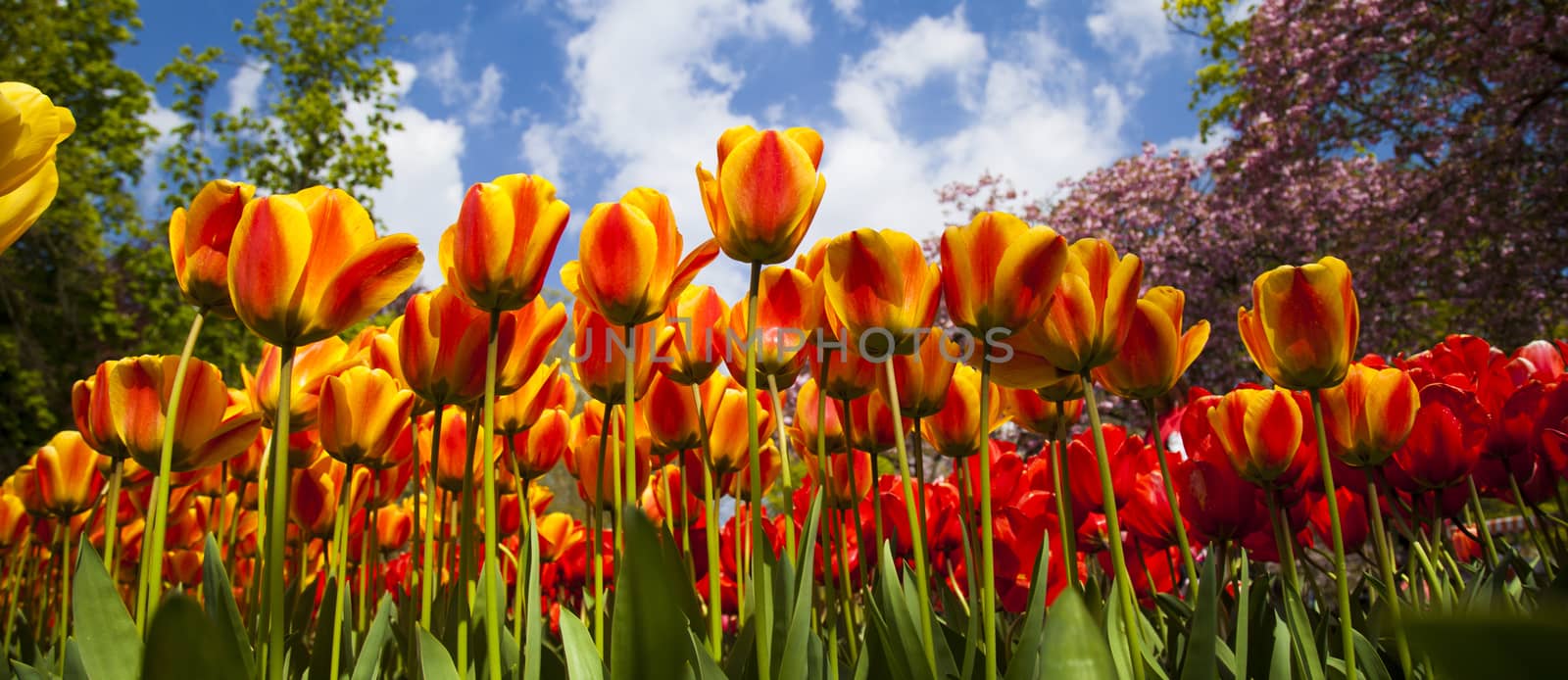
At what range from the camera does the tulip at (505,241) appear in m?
0.76

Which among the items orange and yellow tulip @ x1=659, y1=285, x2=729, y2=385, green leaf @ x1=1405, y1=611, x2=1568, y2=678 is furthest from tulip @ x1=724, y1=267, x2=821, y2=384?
green leaf @ x1=1405, y1=611, x2=1568, y2=678

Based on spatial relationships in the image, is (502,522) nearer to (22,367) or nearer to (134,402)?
(134,402)

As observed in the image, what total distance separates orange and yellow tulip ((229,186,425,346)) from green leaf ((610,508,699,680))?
0.35 metres

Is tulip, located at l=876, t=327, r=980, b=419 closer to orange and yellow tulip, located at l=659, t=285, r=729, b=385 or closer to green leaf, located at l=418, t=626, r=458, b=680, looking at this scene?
orange and yellow tulip, located at l=659, t=285, r=729, b=385

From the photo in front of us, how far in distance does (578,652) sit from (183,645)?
287mm

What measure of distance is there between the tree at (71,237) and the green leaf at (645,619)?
45.9 ft

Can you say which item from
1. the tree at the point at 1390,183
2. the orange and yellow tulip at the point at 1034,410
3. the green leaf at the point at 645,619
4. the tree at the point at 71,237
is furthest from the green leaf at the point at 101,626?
Result: the tree at the point at 71,237

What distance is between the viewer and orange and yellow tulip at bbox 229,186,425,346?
2.34 ft

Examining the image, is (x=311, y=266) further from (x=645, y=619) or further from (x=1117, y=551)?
(x=1117, y=551)

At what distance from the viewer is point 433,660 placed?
2.17ft

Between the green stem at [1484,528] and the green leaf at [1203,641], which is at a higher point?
the green stem at [1484,528]

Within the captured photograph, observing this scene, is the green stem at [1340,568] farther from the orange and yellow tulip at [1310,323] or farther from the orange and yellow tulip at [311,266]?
the orange and yellow tulip at [311,266]

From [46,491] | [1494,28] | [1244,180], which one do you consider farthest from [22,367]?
[1494,28]

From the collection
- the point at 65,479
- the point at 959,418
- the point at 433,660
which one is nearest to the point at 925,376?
the point at 959,418
